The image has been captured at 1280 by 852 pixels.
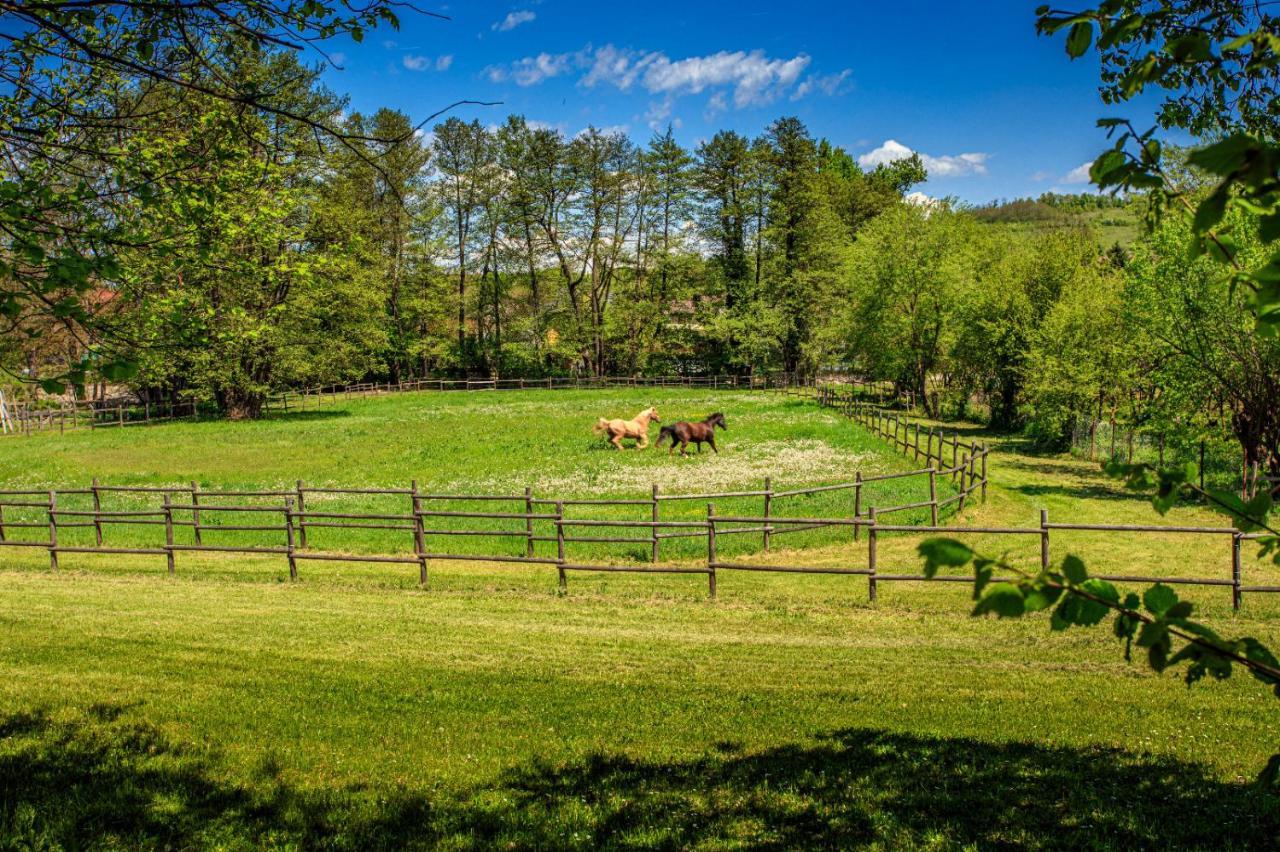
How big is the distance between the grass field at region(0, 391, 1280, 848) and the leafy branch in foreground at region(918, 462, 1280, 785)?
3.30m

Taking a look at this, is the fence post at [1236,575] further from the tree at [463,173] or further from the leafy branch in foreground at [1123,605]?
the tree at [463,173]

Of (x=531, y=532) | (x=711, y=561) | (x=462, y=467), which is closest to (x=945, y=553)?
(x=711, y=561)

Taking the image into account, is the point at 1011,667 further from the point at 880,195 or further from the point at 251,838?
the point at 880,195

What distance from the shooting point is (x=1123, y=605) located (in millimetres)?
2281

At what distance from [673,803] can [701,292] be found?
2458 inches

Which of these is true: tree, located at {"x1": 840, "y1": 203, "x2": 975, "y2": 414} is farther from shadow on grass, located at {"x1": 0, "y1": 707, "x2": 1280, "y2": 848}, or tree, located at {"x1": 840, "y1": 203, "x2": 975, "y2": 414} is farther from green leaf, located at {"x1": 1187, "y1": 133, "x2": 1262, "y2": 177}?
green leaf, located at {"x1": 1187, "y1": 133, "x2": 1262, "y2": 177}

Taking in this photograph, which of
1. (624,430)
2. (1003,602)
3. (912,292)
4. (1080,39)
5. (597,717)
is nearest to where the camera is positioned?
(1003,602)

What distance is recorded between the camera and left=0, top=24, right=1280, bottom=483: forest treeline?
81.5 ft

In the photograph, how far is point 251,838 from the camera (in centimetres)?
507

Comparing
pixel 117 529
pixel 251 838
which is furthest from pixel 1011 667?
pixel 117 529

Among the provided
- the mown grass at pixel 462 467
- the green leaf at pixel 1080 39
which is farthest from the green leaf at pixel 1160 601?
the mown grass at pixel 462 467

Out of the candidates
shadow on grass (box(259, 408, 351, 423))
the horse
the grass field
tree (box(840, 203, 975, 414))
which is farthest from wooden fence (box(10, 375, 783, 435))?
the grass field

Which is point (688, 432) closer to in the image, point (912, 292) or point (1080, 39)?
point (1080, 39)

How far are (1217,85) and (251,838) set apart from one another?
972 centimetres
